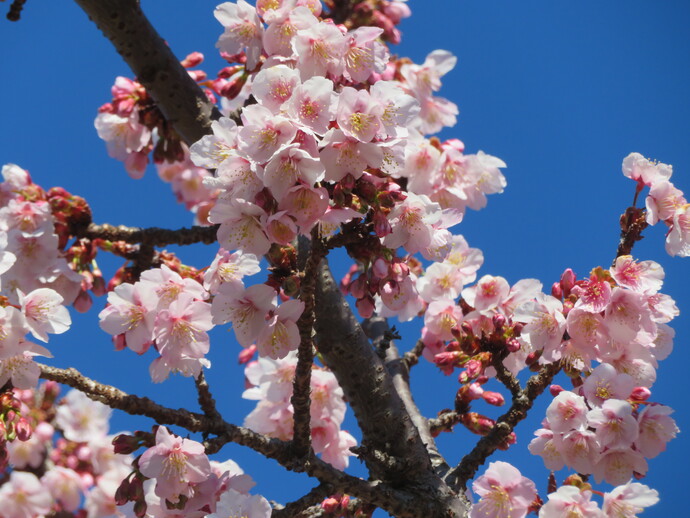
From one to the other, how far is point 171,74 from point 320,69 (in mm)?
1089

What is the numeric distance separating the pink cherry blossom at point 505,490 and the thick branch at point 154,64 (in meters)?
1.76

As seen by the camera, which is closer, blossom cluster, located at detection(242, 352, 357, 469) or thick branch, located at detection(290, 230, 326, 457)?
thick branch, located at detection(290, 230, 326, 457)

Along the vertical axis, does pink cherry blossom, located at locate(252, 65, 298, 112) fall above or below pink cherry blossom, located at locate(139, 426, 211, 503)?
above

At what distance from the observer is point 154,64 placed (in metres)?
3.10

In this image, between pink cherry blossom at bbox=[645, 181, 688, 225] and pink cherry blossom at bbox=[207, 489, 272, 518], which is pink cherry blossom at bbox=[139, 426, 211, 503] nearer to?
pink cherry blossom at bbox=[207, 489, 272, 518]

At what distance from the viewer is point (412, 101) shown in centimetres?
219

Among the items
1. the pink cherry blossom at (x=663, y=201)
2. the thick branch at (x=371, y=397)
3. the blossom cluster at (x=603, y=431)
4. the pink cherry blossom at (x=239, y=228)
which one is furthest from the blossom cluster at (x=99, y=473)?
the pink cherry blossom at (x=663, y=201)

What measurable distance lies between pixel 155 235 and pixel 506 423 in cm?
174

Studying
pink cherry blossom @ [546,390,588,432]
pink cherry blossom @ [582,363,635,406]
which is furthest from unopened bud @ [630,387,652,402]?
pink cherry blossom @ [546,390,588,432]

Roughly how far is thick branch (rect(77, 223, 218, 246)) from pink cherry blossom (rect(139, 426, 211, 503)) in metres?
1.21

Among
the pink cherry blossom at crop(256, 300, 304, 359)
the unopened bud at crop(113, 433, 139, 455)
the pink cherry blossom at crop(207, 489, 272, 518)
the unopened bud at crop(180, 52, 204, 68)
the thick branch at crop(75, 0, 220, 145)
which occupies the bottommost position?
the pink cherry blossom at crop(207, 489, 272, 518)

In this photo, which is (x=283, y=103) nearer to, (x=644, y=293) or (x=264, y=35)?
(x=264, y=35)

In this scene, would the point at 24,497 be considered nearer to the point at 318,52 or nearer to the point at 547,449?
the point at 547,449

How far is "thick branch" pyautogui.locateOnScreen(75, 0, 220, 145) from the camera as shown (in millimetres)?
3027
